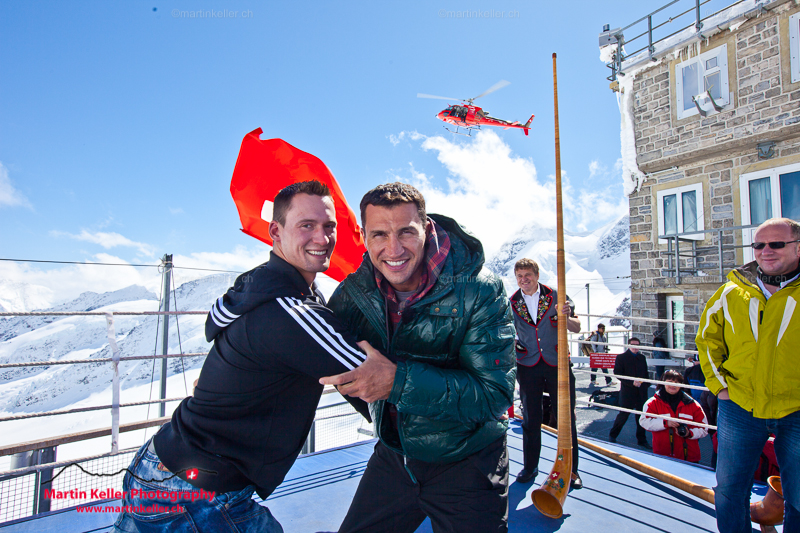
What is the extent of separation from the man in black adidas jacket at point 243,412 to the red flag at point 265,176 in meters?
3.31

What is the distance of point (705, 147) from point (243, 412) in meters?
11.5

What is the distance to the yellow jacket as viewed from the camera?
82.1 inches

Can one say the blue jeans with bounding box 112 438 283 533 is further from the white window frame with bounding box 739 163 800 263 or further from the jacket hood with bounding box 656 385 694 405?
the white window frame with bounding box 739 163 800 263

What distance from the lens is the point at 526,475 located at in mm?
3400

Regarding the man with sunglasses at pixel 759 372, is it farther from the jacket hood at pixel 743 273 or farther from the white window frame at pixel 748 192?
the white window frame at pixel 748 192

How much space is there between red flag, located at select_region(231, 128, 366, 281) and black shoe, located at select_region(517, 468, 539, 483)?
269 centimetres

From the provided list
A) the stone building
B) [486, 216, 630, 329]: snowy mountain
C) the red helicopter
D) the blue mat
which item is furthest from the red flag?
[486, 216, 630, 329]: snowy mountain

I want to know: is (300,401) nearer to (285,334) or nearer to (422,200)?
(285,334)

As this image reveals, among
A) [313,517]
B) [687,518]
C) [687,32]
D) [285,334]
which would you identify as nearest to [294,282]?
[285,334]

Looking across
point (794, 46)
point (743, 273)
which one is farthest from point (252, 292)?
point (794, 46)

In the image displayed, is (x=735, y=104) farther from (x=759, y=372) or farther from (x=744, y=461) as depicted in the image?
(x=744, y=461)

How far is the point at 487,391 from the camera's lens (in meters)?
1.45

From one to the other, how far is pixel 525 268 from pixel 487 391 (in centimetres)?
245

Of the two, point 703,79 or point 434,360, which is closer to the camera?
point 434,360
